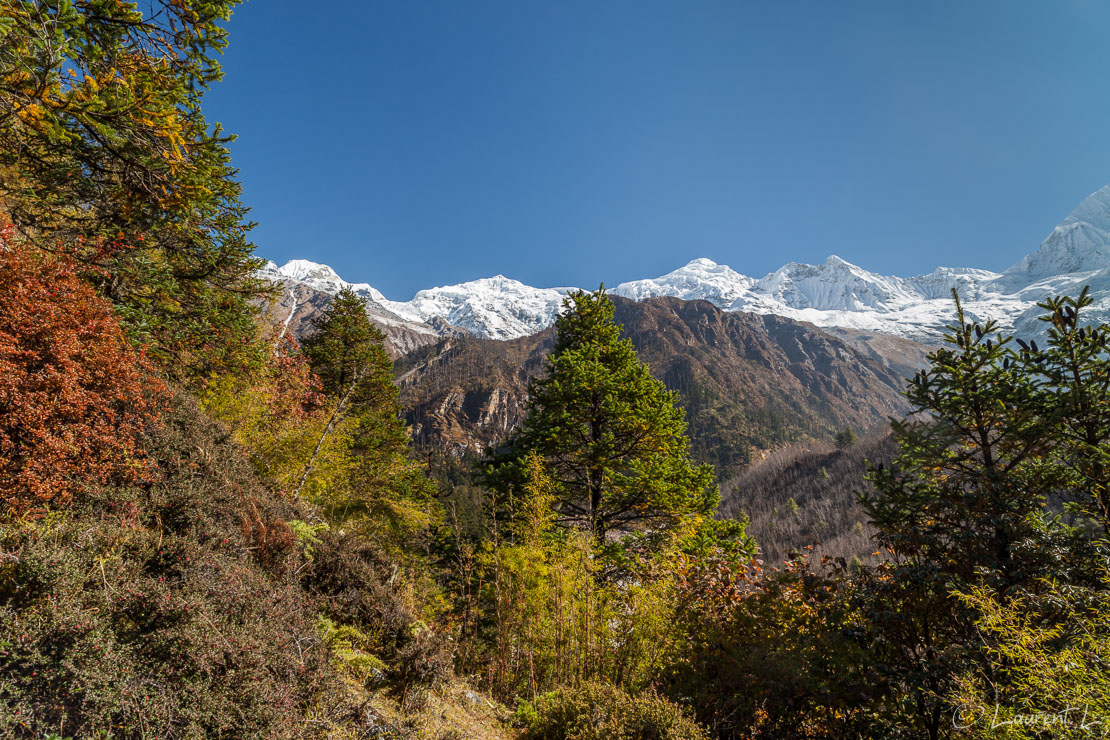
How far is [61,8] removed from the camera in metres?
4.05

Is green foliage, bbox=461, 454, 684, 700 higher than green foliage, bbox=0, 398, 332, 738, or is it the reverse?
green foliage, bbox=0, 398, 332, 738

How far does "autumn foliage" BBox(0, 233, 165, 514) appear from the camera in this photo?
4.32 m

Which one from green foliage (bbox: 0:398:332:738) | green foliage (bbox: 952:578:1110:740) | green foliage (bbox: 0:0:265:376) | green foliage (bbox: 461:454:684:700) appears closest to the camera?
green foliage (bbox: 952:578:1110:740)

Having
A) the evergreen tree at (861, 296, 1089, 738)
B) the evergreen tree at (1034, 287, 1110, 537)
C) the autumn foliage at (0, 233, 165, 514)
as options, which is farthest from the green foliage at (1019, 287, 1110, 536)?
the autumn foliage at (0, 233, 165, 514)

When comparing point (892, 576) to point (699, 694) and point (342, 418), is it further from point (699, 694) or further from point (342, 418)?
point (342, 418)

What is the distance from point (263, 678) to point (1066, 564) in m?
9.02

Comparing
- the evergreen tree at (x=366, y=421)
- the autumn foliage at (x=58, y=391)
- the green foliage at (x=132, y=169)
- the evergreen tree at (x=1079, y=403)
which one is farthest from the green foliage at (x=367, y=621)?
the evergreen tree at (x=1079, y=403)

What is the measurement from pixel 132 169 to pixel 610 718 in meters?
9.32

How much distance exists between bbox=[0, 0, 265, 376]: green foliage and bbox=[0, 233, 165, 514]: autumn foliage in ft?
5.09

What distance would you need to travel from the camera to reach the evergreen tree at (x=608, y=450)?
941 cm

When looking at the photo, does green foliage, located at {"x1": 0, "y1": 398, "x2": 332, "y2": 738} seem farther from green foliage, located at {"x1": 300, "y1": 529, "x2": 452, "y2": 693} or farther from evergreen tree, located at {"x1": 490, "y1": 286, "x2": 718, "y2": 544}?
evergreen tree, located at {"x1": 490, "y1": 286, "x2": 718, "y2": 544}

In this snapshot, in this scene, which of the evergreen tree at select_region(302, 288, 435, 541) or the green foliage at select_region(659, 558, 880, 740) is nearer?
the green foliage at select_region(659, 558, 880, 740)

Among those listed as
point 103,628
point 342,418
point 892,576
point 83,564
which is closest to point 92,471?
point 83,564

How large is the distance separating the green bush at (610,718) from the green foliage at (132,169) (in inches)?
325
